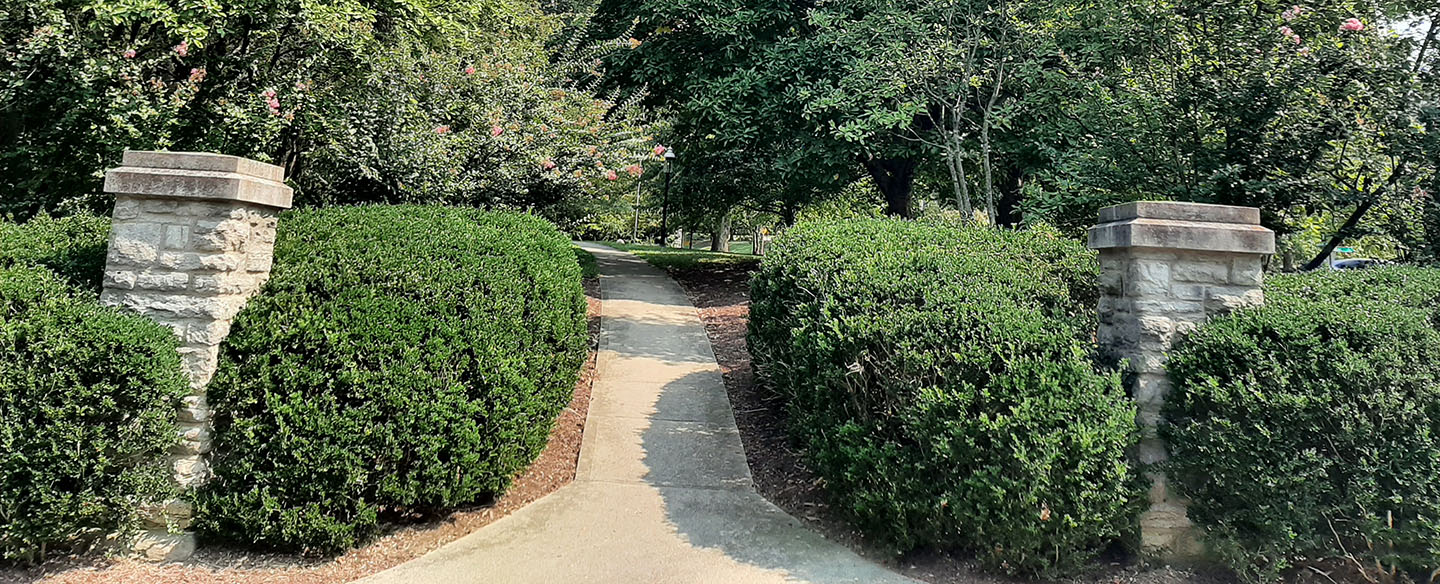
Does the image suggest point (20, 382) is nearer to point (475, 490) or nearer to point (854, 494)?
point (475, 490)

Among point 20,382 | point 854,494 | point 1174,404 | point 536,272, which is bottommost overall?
point 854,494

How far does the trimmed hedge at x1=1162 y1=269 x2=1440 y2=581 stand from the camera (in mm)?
2758

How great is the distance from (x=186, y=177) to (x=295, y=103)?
14.1 ft

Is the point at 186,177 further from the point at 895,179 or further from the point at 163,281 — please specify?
the point at 895,179

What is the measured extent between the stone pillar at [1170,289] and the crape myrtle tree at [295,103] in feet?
19.6

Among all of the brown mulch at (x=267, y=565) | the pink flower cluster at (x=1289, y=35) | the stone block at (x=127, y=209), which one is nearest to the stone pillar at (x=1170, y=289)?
the brown mulch at (x=267, y=565)

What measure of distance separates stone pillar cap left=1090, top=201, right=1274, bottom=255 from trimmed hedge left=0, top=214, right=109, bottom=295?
5.22 meters

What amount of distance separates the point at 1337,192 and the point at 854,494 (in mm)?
5721

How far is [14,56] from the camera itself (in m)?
5.92

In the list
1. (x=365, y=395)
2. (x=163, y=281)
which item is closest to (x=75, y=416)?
(x=163, y=281)

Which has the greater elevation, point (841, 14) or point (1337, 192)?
point (841, 14)

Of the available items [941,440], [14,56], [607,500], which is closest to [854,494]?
[941,440]

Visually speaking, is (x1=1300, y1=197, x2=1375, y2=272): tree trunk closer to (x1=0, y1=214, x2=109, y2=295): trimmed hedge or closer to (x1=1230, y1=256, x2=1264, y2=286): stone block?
(x1=1230, y1=256, x2=1264, y2=286): stone block

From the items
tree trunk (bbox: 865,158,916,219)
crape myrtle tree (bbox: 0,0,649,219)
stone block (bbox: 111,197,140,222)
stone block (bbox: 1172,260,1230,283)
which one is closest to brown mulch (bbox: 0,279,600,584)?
stone block (bbox: 111,197,140,222)
